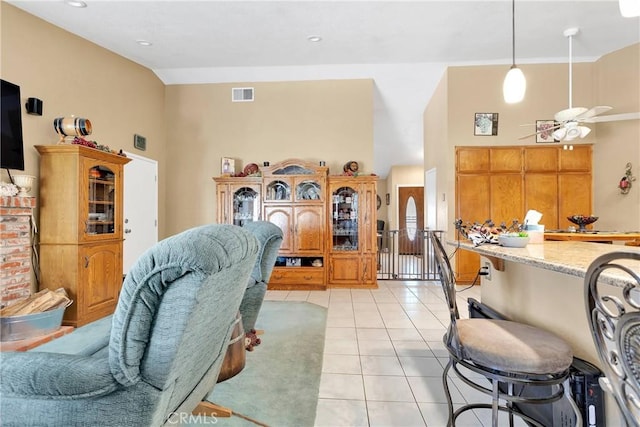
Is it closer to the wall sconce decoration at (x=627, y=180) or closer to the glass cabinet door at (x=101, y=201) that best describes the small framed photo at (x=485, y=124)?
the wall sconce decoration at (x=627, y=180)

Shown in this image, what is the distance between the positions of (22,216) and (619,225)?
286 inches

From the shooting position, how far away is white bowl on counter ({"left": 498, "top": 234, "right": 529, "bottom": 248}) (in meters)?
1.73

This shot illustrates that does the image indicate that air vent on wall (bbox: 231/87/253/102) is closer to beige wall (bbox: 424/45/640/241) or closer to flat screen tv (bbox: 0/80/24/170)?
flat screen tv (bbox: 0/80/24/170)

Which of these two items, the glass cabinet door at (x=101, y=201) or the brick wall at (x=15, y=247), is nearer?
the brick wall at (x=15, y=247)

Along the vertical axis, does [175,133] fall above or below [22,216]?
above

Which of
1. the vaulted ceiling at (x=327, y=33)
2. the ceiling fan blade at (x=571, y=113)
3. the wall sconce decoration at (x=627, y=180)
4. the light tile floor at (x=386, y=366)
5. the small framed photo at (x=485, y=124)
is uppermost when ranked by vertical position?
the vaulted ceiling at (x=327, y=33)

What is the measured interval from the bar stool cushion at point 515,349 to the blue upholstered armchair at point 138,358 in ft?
3.46

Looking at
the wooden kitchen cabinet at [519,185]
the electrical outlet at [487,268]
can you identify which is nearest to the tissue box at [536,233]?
the electrical outlet at [487,268]

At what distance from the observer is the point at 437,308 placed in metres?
3.77

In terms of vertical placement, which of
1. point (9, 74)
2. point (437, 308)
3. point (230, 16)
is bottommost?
point (437, 308)

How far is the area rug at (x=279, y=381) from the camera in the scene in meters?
1.76

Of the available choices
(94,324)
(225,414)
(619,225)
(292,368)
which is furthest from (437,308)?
(94,324)

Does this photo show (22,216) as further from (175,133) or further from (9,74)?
(175,133)

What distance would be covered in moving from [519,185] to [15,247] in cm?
626
